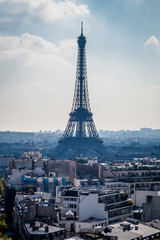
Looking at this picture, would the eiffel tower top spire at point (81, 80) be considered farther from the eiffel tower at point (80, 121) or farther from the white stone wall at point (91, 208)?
the white stone wall at point (91, 208)

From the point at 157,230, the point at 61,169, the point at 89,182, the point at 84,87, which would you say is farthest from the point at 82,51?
the point at 157,230

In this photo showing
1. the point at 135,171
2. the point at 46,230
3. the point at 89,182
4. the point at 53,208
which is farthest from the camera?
the point at 135,171

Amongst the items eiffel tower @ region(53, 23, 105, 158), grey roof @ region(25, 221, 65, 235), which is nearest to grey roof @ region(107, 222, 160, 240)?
grey roof @ region(25, 221, 65, 235)

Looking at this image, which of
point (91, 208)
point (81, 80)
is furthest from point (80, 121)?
point (91, 208)

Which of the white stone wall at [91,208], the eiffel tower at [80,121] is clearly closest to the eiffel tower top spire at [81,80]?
the eiffel tower at [80,121]

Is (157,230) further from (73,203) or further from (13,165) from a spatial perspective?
(13,165)

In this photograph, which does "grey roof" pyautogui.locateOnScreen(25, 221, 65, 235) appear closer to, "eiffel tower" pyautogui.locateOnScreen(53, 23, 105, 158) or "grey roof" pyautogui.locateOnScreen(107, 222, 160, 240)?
"grey roof" pyautogui.locateOnScreen(107, 222, 160, 240)

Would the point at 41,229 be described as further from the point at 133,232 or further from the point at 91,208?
the point at 91,208

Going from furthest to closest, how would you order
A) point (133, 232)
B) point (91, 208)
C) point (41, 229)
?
point (91, 208) → point (41, 229) → point (133, 232)
